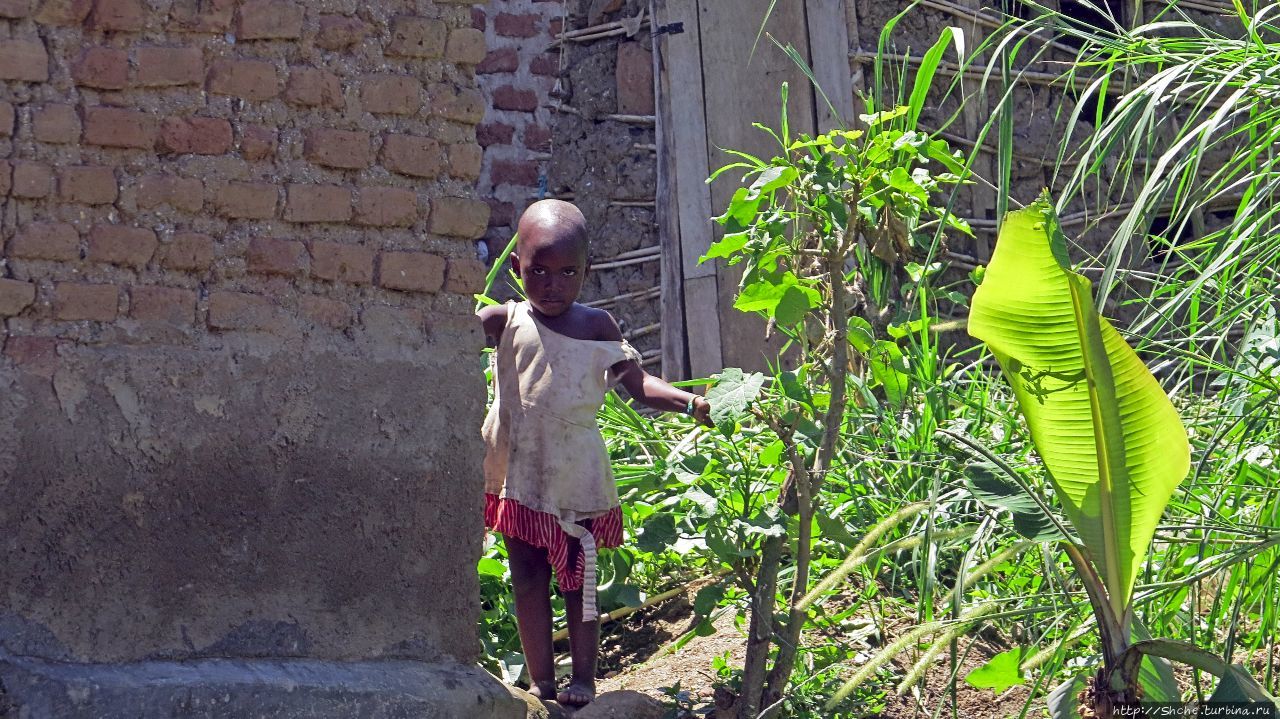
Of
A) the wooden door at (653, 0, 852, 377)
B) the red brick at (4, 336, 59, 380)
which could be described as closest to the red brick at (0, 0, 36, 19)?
the red brick at (4, 336, 59, 380)

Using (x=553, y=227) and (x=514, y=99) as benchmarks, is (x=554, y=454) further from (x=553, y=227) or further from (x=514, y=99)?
(x=514, y=99)

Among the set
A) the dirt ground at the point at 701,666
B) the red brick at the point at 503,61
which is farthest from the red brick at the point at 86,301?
→ the red brick at the point at 503,61

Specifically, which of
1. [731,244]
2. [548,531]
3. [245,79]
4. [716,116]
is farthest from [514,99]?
[245,79]

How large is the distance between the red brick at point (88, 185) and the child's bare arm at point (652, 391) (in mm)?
1106

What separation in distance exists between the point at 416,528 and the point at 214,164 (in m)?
0.80

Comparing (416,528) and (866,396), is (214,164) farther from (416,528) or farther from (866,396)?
(866,396)

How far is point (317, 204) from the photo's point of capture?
2652mm

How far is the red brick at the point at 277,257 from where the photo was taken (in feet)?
8.50

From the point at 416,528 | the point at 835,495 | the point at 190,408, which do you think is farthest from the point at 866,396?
the point at 190,408

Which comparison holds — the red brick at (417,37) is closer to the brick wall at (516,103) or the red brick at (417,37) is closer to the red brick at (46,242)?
the red brick at (46,242)

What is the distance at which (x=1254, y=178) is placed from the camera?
2719mm

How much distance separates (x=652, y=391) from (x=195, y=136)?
111 centimetres

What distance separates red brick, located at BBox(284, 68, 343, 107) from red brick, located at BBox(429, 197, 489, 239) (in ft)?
0.93

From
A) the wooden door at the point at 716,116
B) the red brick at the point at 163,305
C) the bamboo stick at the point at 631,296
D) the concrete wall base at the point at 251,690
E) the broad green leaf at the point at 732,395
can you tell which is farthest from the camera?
the bamboo stick at the point at 631,296
